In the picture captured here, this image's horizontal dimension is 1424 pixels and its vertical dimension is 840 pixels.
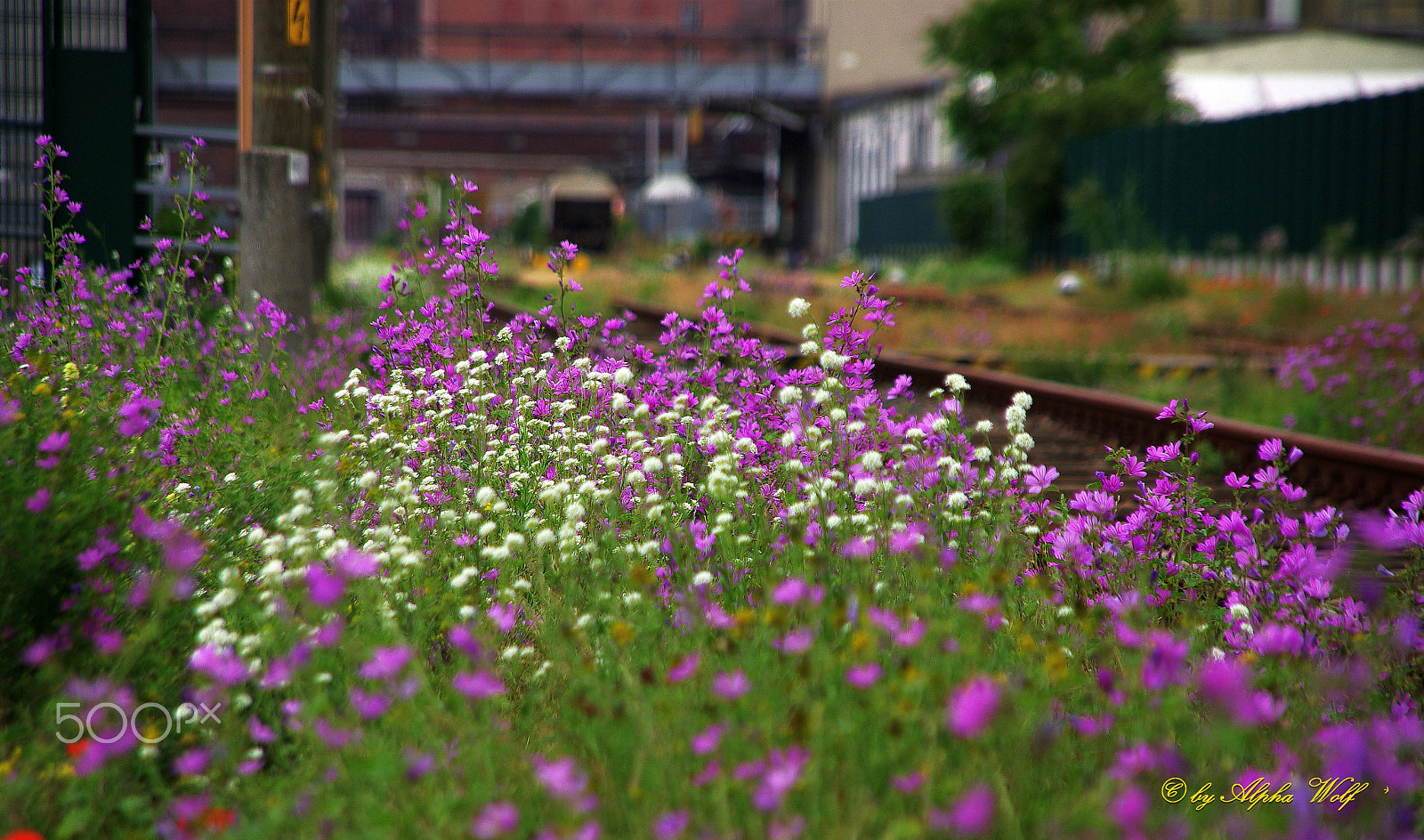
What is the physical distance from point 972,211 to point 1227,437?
23.6 m

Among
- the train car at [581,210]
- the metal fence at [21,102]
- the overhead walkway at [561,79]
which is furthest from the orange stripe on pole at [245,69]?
the overhead walkway at [561,79]

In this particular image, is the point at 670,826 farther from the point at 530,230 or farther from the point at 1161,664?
the point at 530,230

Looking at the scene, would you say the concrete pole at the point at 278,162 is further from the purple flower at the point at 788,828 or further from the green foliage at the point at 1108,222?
the green foliage at the point at 1108,222

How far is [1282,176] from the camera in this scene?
58.7 ft

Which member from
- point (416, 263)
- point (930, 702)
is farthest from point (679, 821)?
point (416, 263)

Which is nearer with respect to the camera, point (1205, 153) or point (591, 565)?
point (591, 565)

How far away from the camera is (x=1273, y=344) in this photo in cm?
1154

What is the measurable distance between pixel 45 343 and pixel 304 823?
284 centimetres

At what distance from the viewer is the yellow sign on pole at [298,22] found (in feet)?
21.1

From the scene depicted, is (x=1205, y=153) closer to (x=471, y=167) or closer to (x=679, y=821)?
(x=679, y=821)

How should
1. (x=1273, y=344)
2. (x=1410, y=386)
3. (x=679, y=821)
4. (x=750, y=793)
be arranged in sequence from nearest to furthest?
(x=679, y=821), (x=750, y=793), (x=1410, y=386), (x=1273, y=344)

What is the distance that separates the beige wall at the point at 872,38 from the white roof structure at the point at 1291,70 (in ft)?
48.0

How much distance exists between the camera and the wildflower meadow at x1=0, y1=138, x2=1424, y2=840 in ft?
5.88

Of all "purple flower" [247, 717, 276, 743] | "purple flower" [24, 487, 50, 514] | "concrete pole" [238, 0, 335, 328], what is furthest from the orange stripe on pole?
"purple flower" [247, 717, 276, 743]
